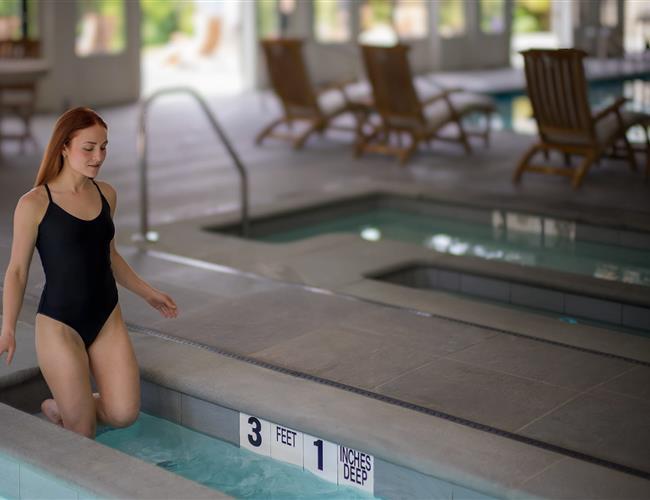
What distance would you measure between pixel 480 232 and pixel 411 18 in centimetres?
1053

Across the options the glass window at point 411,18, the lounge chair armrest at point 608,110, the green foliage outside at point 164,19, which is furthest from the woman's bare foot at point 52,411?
the green foliage outside at point 164,19

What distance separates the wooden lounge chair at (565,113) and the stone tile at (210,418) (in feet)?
15.0

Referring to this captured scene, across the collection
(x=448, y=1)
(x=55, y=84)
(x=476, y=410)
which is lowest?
(x=476, y=410)

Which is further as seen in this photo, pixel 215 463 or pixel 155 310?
pixel 155 310

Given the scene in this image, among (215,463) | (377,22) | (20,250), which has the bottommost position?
(215,463)

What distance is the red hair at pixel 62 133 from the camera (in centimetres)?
339

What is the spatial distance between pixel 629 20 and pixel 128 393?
727 inches

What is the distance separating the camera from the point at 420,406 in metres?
3.64

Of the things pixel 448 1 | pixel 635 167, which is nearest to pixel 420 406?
pixel 635 167

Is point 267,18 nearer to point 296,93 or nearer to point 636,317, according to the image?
point 296,93

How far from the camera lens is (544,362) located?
410 centimetres

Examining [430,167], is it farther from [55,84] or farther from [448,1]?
[448,1]

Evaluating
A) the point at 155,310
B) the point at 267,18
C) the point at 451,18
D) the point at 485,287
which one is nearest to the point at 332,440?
the point at 155,310

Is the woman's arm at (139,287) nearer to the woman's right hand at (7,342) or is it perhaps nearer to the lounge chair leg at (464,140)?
the woman's right hand at (7,342)
